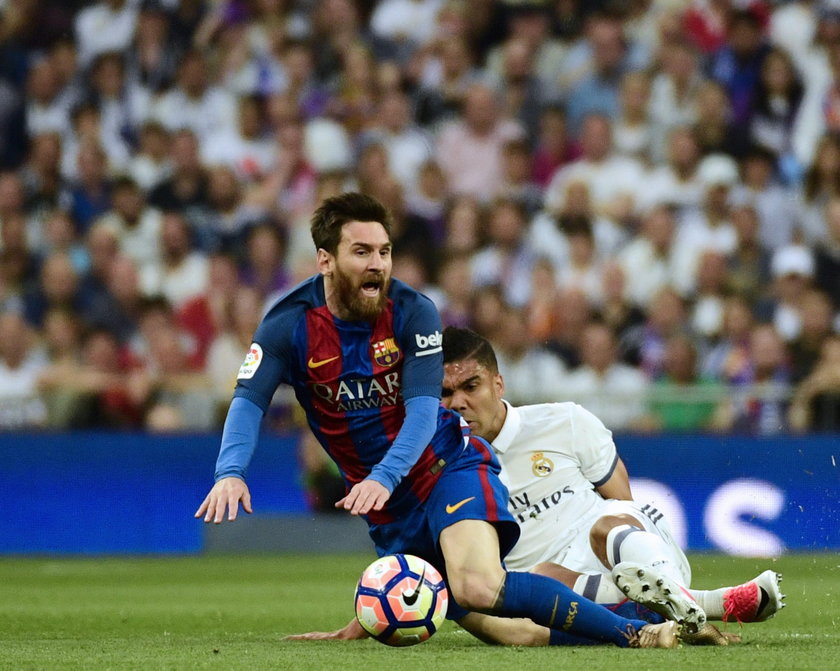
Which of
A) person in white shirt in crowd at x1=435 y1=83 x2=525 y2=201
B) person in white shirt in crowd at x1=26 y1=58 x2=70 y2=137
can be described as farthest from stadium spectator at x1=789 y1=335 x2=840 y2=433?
person in white shirt in crowd at x1=26 y1=58 x2=70 y2=137

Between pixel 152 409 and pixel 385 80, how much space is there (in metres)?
4.78

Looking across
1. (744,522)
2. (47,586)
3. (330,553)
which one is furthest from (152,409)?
(744,522)

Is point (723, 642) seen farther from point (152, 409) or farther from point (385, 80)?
point (385, 80)

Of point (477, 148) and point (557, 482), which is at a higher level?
point (477, 148)

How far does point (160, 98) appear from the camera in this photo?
54.7 ft

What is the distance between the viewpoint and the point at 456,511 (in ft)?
21.2

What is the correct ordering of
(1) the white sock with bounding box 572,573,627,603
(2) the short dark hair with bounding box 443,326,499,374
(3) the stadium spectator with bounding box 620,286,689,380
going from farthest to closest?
(3) the stadium spectator with bounding box 620,286,689,380, (2) the short dark hair with bounding box 443,326,499,374, (1) the white sock with bounding box 572,573,627,603

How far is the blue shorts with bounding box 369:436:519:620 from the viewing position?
648 cm

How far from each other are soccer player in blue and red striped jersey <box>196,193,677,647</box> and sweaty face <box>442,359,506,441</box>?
0.38 metres

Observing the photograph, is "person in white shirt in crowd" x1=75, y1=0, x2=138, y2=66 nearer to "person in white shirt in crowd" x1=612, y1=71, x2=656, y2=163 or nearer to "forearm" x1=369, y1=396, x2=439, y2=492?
"person in white shirt in crowd" x1=612, y1=71, x2=656, y2=163

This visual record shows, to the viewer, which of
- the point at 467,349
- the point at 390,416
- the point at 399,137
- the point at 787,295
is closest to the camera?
the point at 390,416

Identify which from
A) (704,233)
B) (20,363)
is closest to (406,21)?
(704,233)

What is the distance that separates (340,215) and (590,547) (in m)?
1.89

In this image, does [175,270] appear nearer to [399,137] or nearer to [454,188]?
[399,137]
